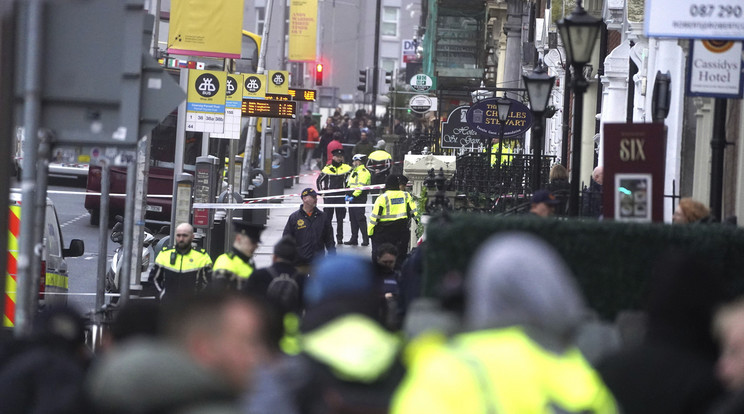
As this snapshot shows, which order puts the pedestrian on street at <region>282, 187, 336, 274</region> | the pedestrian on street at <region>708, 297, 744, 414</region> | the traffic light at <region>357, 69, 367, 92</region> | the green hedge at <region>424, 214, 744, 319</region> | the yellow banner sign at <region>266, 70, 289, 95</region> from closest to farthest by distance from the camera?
1. the pedestrian on street at <region>708, 297, 744, 414</region>
2. the green hedge at <region>424, 214, 744, 319</region>
3. the pedestrian on street at <region>282, 187, 336, 274</region>
4. the yellow banner sign at <region>266, 70, 289, 95</region>
5. the traffic light at <region>357, 69, 367, 92</region>

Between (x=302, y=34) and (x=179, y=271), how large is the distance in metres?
31.1

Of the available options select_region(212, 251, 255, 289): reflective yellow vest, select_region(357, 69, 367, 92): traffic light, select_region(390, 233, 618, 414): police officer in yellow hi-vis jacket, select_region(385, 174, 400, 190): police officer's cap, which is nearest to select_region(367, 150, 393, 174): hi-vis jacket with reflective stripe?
select_region(385, 174, 400, 190): police officer's cap

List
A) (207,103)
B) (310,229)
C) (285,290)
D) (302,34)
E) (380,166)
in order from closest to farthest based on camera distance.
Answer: (285,290), (310,229), (207,103), (380,166), (302,34)

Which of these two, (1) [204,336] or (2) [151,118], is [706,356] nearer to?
(1) [204,336]

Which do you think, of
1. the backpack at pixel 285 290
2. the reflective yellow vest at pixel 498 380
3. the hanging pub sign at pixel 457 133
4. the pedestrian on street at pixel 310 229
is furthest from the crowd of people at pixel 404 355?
the hanging pub sign at pixel 457 133

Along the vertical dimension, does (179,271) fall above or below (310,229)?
below

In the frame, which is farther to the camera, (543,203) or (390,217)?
(390,217)

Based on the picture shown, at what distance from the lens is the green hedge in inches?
339

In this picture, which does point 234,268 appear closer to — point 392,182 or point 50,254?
point 50,254

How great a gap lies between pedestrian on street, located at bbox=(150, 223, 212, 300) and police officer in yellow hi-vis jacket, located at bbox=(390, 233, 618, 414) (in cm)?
1008

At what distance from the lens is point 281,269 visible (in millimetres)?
10391

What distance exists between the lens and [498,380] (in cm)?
350

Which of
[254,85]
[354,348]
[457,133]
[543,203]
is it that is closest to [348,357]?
[354,348]

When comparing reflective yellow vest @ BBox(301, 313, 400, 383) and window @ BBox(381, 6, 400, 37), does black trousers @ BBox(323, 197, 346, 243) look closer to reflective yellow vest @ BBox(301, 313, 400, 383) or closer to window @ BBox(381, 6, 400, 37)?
reflective yellow vest @ BBox(301, 313, 400, 383)
